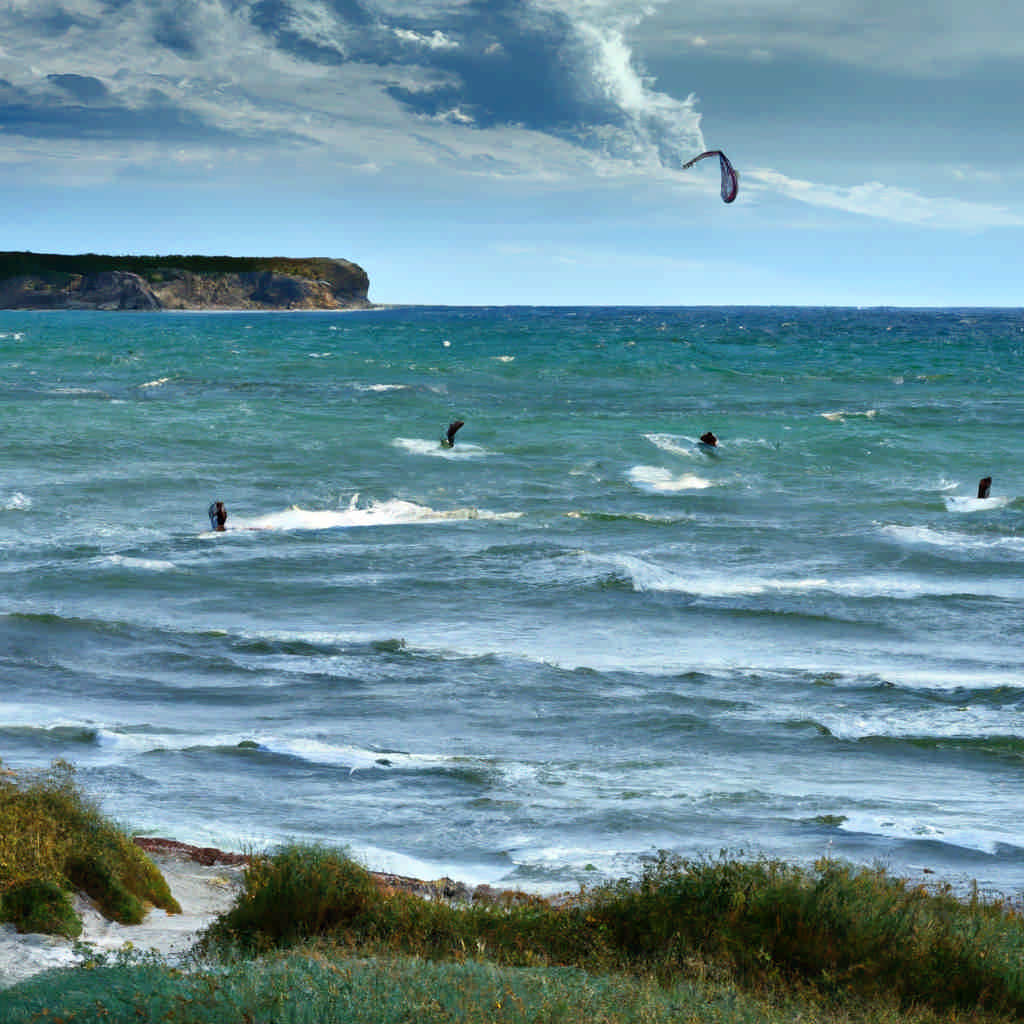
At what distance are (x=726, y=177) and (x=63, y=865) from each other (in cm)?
1211

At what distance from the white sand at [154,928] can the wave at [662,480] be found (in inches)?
966

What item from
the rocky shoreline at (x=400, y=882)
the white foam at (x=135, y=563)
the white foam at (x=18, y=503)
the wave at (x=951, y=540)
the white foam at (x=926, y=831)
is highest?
the wave at (x=951, y=540)

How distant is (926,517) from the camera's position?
3008 cm

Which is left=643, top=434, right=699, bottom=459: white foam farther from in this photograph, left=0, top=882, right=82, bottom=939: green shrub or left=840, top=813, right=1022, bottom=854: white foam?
left=0, top=882, right=82, bottom=939: green shrub

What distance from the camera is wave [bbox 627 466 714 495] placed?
33.8m

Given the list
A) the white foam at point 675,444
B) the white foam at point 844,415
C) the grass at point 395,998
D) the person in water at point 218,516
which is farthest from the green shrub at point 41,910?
the white foam at point 844,415

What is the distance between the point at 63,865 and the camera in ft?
28.5

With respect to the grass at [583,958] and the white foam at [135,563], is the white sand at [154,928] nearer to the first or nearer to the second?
the grass at [583,958]

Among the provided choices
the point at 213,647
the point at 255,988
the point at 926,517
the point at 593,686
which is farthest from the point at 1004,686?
the point at 926,517

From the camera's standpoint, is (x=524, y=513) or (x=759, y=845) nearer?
(x=759, y=845)

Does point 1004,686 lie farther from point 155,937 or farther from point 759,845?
point 155,937

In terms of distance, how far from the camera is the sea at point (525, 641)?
37.9 feet

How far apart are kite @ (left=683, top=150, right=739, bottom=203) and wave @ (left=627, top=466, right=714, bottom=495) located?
58.0 ft

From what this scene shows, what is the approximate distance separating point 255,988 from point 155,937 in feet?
8.10
